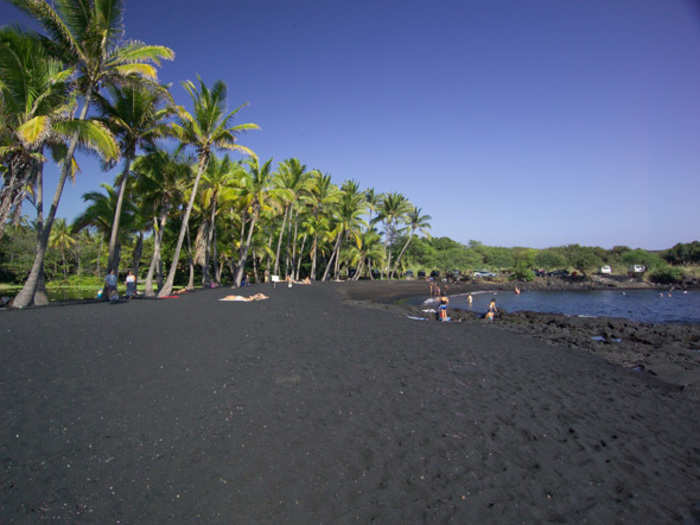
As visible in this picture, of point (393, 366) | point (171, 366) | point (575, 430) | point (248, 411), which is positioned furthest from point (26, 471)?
point (575, 430)

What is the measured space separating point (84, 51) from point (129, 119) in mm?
3488

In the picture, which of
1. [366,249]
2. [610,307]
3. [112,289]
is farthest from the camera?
[366,249]

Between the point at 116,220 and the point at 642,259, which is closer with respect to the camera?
the point at 116,220

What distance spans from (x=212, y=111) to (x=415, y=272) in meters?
56.4

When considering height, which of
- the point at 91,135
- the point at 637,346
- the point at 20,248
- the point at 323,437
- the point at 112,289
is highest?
the point at 91,135

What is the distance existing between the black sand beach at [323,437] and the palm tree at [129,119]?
9.66m

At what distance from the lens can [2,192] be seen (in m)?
12.4

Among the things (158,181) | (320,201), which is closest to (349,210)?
(320,201)

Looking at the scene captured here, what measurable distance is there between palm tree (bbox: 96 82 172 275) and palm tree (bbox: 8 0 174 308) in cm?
124

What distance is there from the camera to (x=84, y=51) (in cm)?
1327

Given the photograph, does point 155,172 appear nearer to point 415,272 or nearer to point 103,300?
point 103,300

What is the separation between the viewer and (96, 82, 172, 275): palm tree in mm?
15820

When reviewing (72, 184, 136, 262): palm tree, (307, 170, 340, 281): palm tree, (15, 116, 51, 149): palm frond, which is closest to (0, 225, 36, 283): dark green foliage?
(72, 184, 136, 262): palm tree

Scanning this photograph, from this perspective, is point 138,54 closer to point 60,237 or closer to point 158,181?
point 158,181
